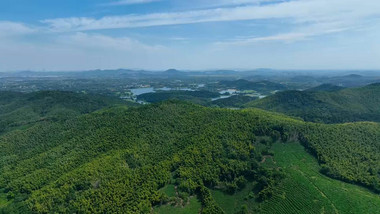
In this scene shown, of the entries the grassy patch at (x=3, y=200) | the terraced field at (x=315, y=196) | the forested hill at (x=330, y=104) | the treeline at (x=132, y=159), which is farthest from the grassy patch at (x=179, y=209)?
the forested hill at (x=330, y=104)

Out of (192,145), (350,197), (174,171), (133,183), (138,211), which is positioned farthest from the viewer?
(192,145)

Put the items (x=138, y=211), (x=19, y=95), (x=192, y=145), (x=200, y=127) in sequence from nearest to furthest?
(x=138, y=211)
(x=192, y=145)
(x=200, y=127)
(x=19, y=95)

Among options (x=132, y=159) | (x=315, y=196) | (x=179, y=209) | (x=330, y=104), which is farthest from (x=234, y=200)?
(x=330, y=104)

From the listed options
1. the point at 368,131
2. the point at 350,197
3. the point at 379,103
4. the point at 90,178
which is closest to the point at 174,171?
the point at 90,178

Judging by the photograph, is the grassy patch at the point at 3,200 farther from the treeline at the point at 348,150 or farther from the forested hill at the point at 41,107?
the treeline at the point at 348,150

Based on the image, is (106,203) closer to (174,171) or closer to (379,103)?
(174,171)

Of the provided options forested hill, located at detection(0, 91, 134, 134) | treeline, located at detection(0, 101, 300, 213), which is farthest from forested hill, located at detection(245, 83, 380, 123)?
forested hill, located at detection(0, 91, 134, 134)

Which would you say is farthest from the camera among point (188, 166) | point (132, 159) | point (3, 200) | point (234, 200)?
point (132, 159)

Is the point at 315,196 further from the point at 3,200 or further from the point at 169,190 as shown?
the point at 3,200
